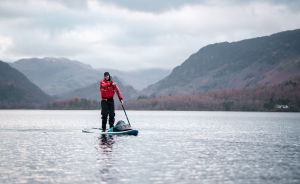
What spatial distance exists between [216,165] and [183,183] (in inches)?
201

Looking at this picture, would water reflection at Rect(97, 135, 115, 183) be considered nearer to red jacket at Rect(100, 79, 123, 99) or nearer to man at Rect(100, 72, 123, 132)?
man at Rect(100, 72, 123, 132)

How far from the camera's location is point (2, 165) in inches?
808

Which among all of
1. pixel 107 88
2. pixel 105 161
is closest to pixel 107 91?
pixel 107 88

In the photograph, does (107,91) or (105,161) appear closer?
(105,161)

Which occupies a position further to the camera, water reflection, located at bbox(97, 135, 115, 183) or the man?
the man

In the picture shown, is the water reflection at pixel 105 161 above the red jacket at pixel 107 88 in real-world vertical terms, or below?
below

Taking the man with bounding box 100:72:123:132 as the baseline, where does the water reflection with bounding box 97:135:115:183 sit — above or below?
below

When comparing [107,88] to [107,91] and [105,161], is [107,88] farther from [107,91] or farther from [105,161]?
[105,161]

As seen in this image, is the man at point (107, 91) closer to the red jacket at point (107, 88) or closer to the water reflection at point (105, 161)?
the red jacket at point (107, 88)

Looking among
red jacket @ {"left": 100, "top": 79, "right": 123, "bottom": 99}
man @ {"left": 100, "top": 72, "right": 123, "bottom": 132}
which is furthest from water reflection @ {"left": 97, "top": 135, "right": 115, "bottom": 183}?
red jacket @ {"left": 100, "top": 79, "right": 123, "bottom": 99}

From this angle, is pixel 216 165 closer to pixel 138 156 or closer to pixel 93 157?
pixel 138 156

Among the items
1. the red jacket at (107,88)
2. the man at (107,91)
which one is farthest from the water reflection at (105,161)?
the red jacket at (107,88)

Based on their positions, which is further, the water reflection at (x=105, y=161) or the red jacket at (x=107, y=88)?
the red jacket at (x=107, y=88)

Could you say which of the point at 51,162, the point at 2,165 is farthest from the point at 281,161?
the point at 2,165
